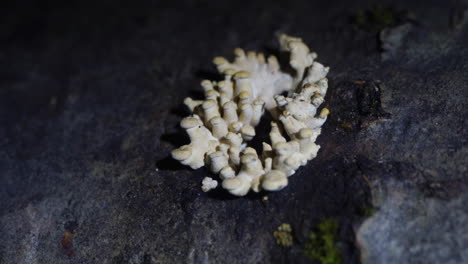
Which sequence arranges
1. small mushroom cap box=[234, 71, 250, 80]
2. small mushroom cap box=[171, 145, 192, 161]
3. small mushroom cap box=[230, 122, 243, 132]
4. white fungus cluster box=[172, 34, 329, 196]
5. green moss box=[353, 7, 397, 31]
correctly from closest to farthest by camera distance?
1. white fungus cluster box=[172, 34, 329, 196]
2. small mushroom cap box=[171, 145, 192, 161]
3. small mushroom cap box=[230, 122, 243, 132]
4. small mushroom cap box=[234, 71, 250, 80]
5. green moss box=[353, 7, 397, 31]

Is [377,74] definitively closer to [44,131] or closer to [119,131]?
[119,131]

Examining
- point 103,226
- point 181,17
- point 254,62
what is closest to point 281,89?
point 254,62

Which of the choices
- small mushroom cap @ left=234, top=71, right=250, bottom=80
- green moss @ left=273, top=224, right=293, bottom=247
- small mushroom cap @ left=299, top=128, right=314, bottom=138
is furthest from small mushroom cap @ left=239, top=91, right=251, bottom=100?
green moss @ left=273, top=224, right=293, bottom=247

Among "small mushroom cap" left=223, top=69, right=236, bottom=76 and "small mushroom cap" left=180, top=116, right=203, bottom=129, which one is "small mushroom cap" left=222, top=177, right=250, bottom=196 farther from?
"small mushroom cap" left=223, top=69, right=236, bottom=76

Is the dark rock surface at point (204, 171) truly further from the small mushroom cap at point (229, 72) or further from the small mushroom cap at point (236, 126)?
the small mushroom cap at point (229, 72)

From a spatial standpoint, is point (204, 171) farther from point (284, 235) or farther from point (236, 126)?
point (284, 235)
